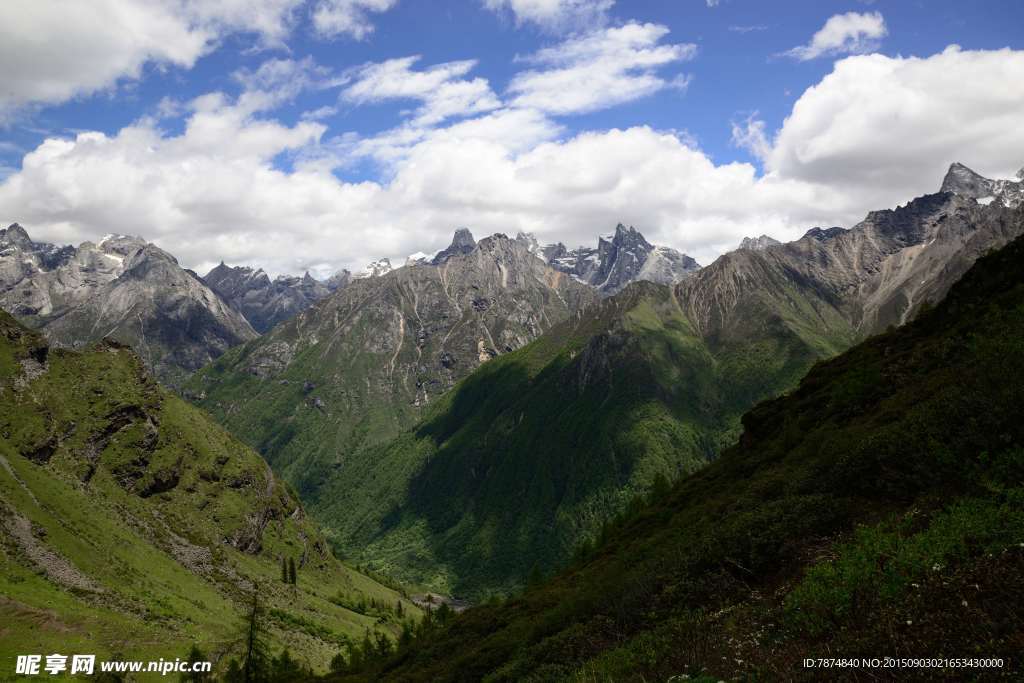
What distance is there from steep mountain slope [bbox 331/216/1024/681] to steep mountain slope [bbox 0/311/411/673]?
4718cm

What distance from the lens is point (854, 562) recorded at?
23.9 metres

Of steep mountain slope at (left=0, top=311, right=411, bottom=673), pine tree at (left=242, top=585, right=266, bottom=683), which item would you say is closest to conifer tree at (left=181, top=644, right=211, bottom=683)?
steep mountain slope at (left=0, top=311, right=411, bottom=673)

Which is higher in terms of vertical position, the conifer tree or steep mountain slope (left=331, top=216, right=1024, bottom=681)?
steep mountain slope (left=331, top=216, right=1024, bottom=681)

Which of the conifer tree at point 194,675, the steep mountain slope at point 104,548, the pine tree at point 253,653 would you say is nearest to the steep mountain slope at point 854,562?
the pine tree at point 253,653

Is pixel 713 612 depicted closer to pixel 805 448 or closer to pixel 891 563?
pixel 891 563

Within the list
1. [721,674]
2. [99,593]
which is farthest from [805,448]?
[99,593]

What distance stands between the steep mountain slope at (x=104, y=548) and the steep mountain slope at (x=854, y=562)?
47.2m

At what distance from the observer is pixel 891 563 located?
21375 mm

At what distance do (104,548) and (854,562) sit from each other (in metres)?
146

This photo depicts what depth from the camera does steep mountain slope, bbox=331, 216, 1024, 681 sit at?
56.9 feet

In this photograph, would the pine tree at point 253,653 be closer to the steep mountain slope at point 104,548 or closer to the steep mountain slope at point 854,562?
the steep mountain slope at point 104,548

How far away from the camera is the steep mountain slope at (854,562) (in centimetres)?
1734

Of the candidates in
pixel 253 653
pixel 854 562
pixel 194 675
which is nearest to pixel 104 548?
pixel 194 675

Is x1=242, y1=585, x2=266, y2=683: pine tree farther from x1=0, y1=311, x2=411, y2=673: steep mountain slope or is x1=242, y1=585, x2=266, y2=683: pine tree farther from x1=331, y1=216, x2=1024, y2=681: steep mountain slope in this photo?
x1=331, y1=216, x2=1024, y2=681: steep mountain slope
